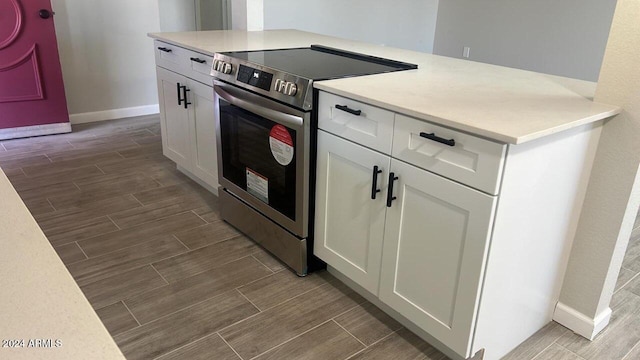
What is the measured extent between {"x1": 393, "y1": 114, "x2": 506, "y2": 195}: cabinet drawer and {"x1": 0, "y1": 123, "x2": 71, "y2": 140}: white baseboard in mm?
3473

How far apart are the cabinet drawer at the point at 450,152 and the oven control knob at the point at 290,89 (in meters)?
0.54

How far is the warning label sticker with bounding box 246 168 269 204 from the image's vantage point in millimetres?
2445

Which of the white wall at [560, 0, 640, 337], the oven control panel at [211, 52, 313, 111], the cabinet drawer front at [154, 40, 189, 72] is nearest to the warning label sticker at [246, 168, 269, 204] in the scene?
the oven control panel at [211, 52, 313, 111]

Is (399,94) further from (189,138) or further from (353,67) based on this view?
(189,138)

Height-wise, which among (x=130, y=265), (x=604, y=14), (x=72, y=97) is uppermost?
(x=604, y=14)

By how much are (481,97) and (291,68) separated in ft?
2.83

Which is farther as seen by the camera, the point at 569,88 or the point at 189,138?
the point at 189,138

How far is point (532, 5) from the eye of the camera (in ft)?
18.4

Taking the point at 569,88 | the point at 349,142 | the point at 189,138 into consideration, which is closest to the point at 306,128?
the point at 349,142

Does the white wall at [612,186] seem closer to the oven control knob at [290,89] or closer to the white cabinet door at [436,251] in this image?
the white cabinet door at [436,251]

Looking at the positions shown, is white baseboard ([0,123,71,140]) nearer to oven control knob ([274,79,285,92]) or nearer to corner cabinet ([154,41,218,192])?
corner cabinet ([154,41,218,192])

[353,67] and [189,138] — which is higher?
[353,67]

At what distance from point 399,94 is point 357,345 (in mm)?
972

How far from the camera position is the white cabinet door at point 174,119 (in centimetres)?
314
